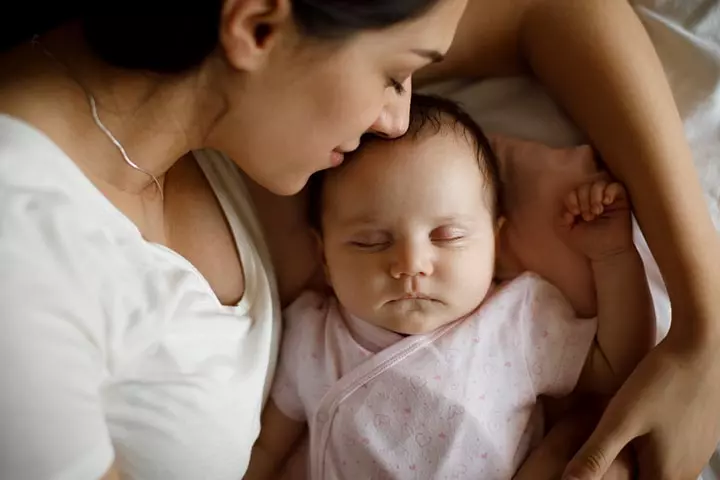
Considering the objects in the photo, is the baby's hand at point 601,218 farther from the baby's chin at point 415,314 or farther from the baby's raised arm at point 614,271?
the baby's chin at point 415,314

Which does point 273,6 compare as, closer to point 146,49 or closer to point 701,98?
point 146,49

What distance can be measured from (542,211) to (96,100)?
0.61 meters

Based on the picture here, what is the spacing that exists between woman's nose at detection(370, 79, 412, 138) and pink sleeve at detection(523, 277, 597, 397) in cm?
32

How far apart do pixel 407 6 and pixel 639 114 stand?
42cm

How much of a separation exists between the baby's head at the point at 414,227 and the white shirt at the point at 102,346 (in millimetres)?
Result: 159

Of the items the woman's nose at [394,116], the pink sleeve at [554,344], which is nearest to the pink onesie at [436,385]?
the pink sleeve at [554,344]

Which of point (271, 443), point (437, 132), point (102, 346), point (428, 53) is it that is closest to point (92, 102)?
point (102, 346)

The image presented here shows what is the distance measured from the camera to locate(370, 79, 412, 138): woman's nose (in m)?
0.89

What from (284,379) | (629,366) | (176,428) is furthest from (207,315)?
(629,366)

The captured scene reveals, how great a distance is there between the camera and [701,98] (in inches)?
42.6

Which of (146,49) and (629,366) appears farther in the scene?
(629,366)

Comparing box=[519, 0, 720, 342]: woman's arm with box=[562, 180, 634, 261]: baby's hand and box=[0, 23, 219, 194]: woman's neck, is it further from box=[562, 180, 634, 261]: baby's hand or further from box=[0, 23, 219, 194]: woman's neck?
box=[0, 23, 219, 194]: woman's neck

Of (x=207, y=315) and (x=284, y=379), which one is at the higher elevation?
(x=207, y=315)

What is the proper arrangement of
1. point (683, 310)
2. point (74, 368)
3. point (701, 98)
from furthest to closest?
point (701, 98)
point (683, 310)
point (74, 368)
